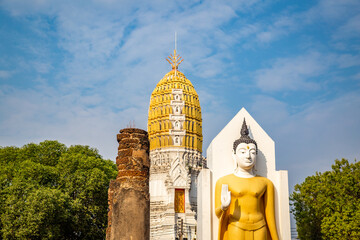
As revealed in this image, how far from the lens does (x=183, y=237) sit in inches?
1485

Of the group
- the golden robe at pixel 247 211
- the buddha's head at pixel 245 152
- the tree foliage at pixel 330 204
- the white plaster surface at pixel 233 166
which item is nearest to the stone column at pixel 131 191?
the white plaster surface at pixel 233 166

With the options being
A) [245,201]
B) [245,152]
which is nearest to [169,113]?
[245,152]

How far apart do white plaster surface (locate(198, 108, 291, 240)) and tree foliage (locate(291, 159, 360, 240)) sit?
11570mm

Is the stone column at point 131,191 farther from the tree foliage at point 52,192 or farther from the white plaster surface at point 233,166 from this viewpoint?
the tree foliage at point 52,192

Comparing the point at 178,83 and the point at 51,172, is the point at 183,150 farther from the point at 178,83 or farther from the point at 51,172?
the point at 51,172

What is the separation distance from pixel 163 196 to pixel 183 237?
10.0m

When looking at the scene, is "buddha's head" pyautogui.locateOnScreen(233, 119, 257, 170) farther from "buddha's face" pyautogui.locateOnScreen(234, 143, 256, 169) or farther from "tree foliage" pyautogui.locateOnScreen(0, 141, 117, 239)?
"tree foliage" pyautogui.locateOnScreen(0, 141, 117, 239)

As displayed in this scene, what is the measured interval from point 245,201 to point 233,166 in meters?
1.11

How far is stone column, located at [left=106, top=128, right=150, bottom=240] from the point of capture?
11461mm

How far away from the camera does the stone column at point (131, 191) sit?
37.6ft

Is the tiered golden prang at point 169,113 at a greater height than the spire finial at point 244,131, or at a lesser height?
greater

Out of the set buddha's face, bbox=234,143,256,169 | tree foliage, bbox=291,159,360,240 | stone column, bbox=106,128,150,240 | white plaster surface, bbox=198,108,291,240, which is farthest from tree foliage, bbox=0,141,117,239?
buddha's face, bbox=234,143,256,169

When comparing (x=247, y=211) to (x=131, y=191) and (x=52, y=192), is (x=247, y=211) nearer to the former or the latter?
(x=131, y=191)

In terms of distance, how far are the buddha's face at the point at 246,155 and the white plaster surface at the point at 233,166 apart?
1.61ft
